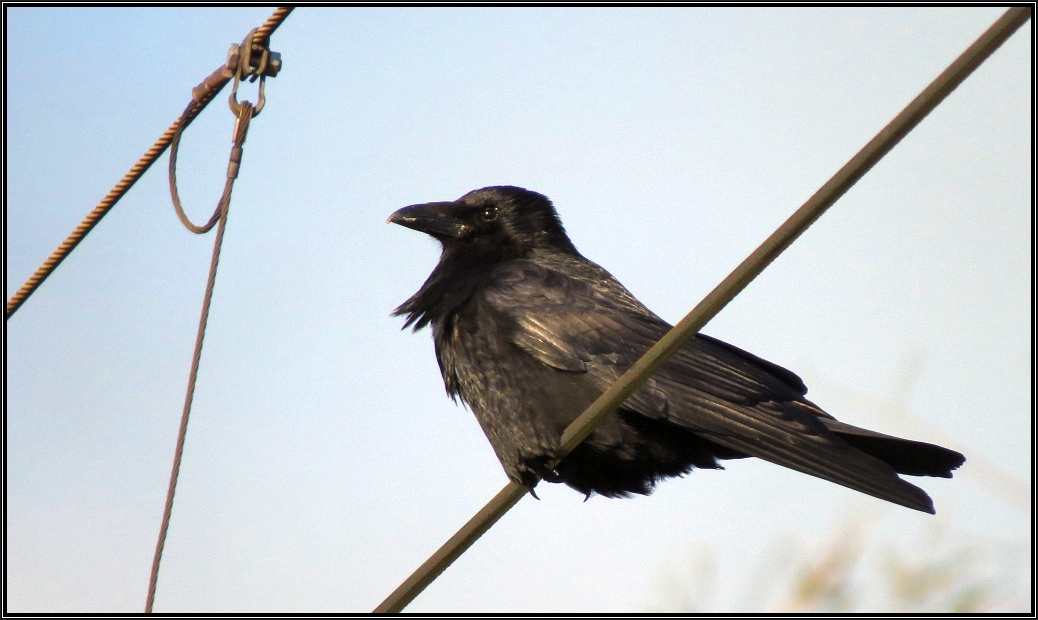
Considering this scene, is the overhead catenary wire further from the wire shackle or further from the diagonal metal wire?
the diagonal metal wire

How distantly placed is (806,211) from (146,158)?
331 cm

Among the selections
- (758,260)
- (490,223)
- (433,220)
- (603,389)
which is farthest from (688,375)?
(758,260)

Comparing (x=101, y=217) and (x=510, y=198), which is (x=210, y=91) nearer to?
(x=101, y=217)

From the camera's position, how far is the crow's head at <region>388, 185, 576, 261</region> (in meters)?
6.39

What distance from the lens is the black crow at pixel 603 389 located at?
15.8 feet

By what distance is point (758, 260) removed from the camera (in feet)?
9.64

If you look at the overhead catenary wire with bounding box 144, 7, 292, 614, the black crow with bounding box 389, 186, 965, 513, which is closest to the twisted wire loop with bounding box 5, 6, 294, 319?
the overhead catenary wire with bounding box 144, 7, 292, 614

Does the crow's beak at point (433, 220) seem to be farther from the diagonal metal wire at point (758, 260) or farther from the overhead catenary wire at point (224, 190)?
the diagonal metal wire at point (758, 260)

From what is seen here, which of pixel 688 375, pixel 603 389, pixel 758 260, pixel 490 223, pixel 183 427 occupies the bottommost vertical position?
pixel 183 427

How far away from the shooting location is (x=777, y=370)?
5500mm

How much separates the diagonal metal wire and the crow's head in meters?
2.55

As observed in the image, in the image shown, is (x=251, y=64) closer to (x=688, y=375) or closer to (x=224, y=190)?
(x=224, y=190)

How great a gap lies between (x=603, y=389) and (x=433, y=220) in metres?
1.81

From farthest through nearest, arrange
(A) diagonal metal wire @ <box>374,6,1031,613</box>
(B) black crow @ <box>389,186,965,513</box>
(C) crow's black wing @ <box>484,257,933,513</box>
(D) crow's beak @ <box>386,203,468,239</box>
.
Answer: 1. (D) crow's beak @ <box>386,203,468,239</box>
2. (B) black crow @ <box>389,186,965,513</box>
3. (C) crow's black wing @ <box>484,257,933,513</box>
4. (A) diagonal metal wire @ <box>374,6,1031,613</box>
